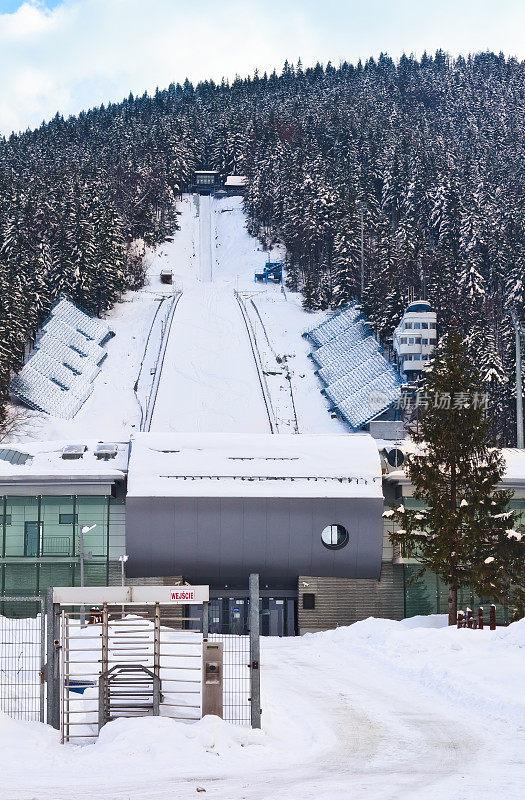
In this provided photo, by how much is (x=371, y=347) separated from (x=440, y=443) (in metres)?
67.4

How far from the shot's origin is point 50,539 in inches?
1975

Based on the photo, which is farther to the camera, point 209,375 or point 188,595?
point 209,375

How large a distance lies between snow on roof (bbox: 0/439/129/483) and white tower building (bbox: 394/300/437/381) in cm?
4457

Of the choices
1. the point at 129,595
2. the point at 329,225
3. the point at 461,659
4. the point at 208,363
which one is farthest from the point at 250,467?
the point at 329,225

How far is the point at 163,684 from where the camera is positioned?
20.6 meters

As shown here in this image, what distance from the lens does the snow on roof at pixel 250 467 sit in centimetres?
4959

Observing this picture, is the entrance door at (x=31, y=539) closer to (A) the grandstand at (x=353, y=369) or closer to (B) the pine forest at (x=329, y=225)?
(B) the pine forest at (x=329, y=225)

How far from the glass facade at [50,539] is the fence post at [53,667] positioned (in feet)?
105

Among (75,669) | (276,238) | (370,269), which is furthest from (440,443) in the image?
(276,238)

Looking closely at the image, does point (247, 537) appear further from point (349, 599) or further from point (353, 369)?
point (353, 369)

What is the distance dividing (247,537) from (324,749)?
3292 cm

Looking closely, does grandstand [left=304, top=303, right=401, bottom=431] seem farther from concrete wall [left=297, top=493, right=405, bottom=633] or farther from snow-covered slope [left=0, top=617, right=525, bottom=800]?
snow-covered slope [left=0, top=617, right=525, bottom=800]

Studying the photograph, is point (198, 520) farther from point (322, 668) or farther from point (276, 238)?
point (276, 238)

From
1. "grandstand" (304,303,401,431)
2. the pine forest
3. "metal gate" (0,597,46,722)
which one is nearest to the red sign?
"metal gate" (0,597,46,722)
